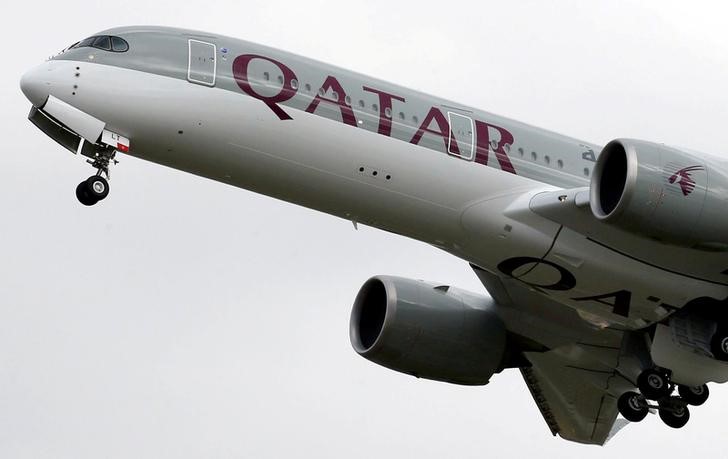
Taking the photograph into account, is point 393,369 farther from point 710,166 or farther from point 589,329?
point 710,166

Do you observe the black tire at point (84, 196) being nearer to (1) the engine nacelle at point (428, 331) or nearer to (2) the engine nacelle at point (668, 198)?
(1) the engine nacelle at point (428, 331)

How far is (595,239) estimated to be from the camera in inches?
1142

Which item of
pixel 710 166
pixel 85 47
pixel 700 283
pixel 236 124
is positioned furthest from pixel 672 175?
pixel 85 47

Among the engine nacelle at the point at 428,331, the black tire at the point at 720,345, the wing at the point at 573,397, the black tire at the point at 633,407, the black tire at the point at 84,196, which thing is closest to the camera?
the black tire at the point at 84,196

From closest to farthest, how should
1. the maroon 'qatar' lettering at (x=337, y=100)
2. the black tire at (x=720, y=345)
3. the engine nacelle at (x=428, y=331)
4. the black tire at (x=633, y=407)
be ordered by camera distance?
1. the maroon 'qatar' lettering at (x=337, y=100)
2. the black tire at (x=720, y=345)
3. the black tire at (x=633, y=407)
4. the engine nacelle at (x=428, y=331)

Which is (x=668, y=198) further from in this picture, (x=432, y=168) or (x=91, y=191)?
(x=91, y=191)

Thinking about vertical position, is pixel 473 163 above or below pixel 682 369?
above

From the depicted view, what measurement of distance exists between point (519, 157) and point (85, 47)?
8.08 meters

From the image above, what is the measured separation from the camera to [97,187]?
2834cm

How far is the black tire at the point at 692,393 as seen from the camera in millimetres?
31500

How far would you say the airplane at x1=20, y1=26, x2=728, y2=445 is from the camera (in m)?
27.6

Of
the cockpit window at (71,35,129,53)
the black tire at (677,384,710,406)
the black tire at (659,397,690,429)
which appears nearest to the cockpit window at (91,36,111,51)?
the cockpit window at (71,35,129,53)

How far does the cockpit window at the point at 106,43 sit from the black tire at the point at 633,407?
12.1 metres

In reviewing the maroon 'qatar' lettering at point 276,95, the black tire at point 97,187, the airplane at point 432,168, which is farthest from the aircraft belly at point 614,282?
the black tire at point 97,187
